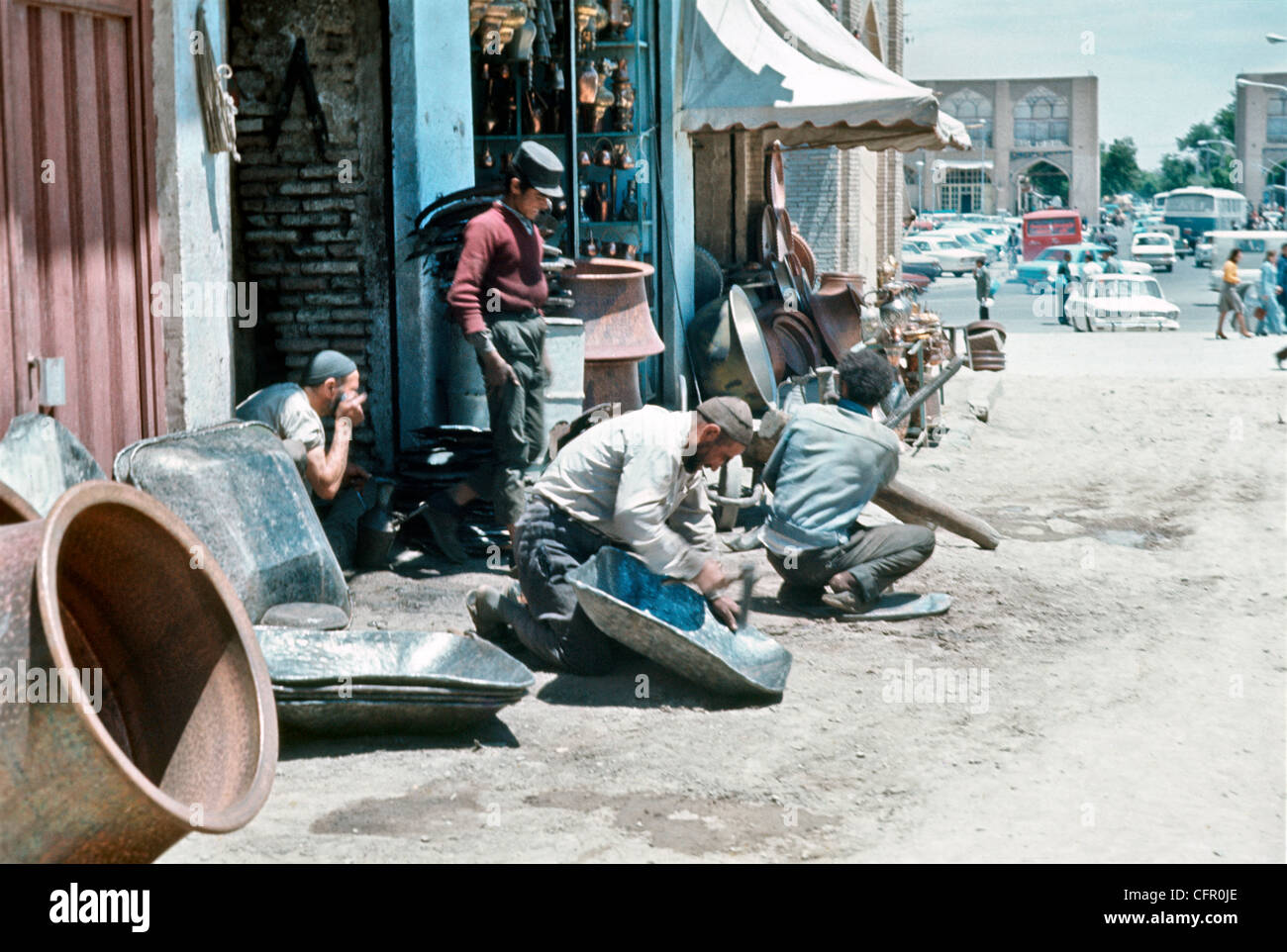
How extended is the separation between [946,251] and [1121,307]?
25.9 m

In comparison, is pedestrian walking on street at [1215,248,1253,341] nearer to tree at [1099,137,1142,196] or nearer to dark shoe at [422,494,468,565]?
dark shoe at [422,494,468,565]

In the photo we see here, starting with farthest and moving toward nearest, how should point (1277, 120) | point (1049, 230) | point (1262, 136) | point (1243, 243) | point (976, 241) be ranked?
point (1277, 120)
point (1262, 136)
point (1049, 230)
point (976, 241)
point (1243, 243)

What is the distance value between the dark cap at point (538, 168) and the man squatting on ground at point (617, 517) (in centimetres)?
246

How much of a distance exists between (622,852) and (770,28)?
36.7 feet

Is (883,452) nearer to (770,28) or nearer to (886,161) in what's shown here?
(770,28)

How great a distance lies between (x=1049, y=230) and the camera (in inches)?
2331

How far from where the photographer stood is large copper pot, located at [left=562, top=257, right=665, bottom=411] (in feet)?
36.0

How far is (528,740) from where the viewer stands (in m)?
5.63

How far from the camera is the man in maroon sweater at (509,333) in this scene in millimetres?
8242

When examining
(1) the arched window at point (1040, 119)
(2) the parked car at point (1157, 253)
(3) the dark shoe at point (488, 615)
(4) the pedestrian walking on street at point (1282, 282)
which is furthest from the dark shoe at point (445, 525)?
(1) the arched window at point (1040, 119)

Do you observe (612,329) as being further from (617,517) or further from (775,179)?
(775,179)

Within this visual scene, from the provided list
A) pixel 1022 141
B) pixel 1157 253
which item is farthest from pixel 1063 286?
pixel 1022 141

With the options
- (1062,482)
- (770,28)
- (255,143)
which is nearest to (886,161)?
(770,28)

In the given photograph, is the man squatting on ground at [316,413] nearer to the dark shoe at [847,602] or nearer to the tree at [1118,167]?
the dark shoe at [847,602]
